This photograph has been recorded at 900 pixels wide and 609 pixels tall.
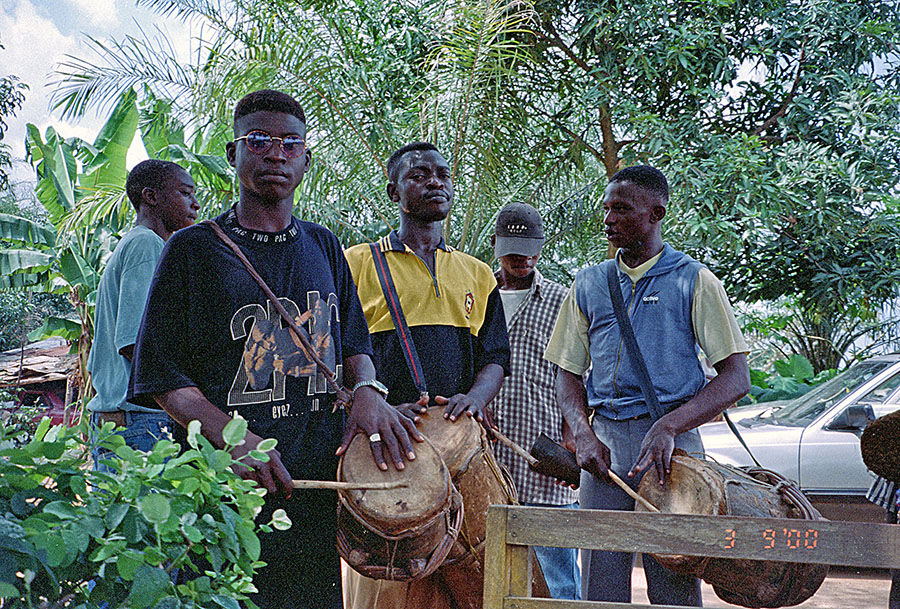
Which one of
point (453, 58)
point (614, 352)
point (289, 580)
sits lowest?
point (289, 580)

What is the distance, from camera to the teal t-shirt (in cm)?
356

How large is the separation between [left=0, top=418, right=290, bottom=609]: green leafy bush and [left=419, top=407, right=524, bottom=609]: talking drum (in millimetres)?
1369

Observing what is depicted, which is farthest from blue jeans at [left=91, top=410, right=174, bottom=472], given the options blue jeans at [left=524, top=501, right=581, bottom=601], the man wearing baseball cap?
blue jeans at [left=524, top=501, right=581, bottom=601]

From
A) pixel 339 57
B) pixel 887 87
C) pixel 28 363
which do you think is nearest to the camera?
pixel 339 57

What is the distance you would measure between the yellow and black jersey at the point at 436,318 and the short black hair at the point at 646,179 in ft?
2.20

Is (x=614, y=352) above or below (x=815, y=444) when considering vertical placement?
above

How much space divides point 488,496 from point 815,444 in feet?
16.7

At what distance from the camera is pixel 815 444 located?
7141mm

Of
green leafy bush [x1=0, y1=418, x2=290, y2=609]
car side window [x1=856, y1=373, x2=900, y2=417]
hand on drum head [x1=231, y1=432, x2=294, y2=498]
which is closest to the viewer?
green leafy bush [x1=0, y1=418, x2=290, y2=609]

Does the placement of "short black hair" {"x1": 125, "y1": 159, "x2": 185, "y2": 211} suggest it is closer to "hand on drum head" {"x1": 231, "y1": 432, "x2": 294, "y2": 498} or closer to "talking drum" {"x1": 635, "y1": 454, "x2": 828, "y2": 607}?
"hand on drum head" {"x1": 231, "y1": 432, "x2": 294, "y2": 498}

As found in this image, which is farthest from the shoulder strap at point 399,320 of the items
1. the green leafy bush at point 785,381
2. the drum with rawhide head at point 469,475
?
the green leafy bush at point 785,381

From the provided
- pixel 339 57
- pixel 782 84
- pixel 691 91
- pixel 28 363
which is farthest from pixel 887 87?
pixel 28 363

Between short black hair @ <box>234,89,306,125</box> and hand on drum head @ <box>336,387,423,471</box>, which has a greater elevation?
short black hair @ <box>234,89,306,125</box>

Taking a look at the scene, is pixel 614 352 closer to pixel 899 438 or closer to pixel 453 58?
pixel 899 438
